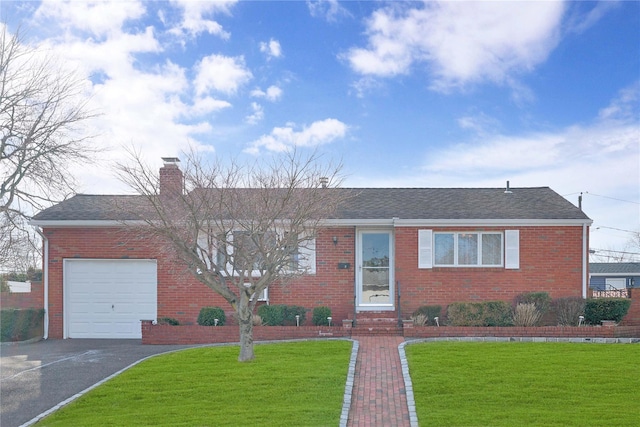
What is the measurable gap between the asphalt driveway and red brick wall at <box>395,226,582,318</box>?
→ 705 centimetres

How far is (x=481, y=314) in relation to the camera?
49.6 ft

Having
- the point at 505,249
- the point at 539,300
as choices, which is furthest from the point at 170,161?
the point at 539,300

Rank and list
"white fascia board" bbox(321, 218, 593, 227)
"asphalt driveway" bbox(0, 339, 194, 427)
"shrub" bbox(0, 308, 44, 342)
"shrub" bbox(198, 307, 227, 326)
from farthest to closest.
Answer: "white fascia board" bbox(321, 218, 593, 227) < "shrub" bbox(0, 308, 44, 342) < "shrub" bbox(198, 307, 227, 326) < "asphalt driveway" bbox(0, 339, 194, 427)

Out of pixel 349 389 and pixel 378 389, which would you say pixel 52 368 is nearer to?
pixel 349 389

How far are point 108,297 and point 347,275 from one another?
7.33m

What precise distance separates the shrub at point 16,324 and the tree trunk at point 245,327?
841cm

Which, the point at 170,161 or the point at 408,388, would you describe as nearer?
the point at 408,388

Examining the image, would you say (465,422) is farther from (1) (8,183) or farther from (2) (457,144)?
(1) (8,183)

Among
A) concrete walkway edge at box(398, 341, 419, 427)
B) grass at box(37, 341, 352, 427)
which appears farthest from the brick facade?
grass at box(37, 341, 352, 427)

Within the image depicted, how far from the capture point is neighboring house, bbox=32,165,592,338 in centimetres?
1659

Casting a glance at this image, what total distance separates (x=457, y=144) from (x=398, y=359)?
27.4ft

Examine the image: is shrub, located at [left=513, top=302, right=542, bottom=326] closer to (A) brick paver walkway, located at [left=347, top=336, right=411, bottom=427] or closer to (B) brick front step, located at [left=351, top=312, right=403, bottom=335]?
(B) brick front step, located at [left=351, top=312, right=403, bottom=335]

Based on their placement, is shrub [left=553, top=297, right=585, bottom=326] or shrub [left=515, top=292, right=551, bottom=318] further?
shrub [left=515, top=292, right=551, bottom=318]

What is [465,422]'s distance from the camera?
777 centimetres
